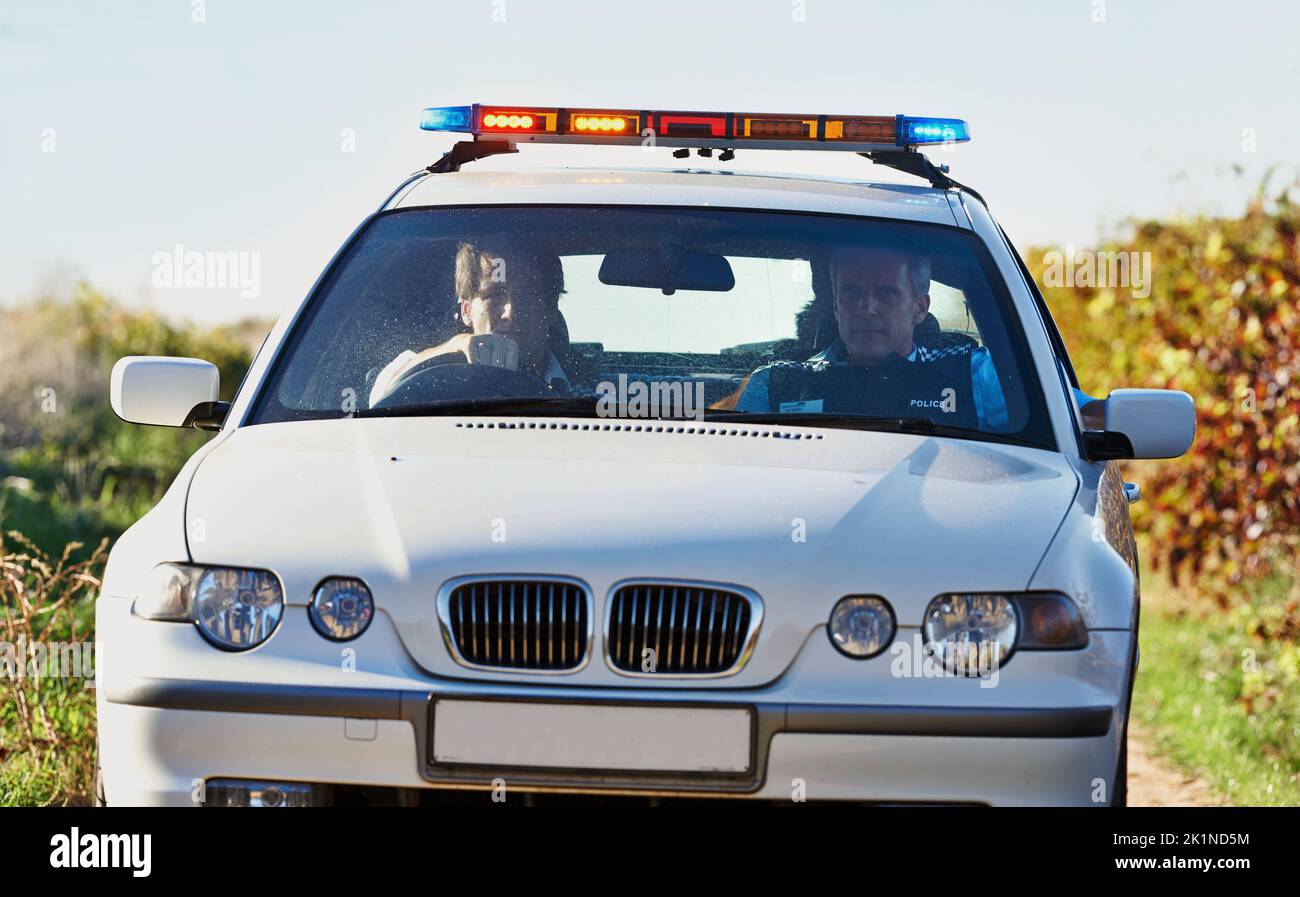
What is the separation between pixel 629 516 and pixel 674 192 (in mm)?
1651

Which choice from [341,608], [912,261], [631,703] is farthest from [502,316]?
[631,703]

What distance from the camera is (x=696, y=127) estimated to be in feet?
18.1

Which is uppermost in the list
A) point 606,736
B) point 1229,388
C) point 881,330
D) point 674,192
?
point 674,192

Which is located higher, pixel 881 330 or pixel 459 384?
pixel 881 330

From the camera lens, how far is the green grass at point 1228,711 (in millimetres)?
6965

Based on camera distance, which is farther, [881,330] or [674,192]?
[674,192]

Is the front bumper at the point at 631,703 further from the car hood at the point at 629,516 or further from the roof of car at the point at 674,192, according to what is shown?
the roof of car at the point at 674,192

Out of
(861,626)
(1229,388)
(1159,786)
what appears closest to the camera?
(861,626)

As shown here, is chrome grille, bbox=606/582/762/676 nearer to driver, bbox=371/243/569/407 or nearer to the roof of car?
driver, bbox=371/243/569/407

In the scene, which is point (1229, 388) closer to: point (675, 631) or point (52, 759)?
point (52, 759)

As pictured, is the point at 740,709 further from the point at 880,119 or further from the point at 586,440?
the point at 880,119

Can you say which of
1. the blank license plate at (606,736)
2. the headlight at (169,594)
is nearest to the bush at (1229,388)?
the blank license plate at (606,736)

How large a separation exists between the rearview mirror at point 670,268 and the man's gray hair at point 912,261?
281 millimetres

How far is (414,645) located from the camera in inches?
140
